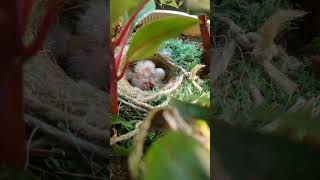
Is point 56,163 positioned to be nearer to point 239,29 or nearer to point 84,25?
point 84,25

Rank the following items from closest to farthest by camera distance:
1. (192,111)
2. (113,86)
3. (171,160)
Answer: (171,160) < (192,111) < (113,86)

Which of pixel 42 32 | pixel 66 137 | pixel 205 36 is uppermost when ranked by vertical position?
pixel 42 32

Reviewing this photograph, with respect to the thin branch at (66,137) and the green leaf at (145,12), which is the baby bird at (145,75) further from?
the thin branch at (66,137)

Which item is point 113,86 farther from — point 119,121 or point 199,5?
point 199,5

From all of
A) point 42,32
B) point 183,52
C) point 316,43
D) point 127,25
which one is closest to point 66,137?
point 42,32

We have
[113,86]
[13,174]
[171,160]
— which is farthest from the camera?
[113,86]

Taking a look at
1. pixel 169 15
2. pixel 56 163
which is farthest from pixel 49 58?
pixel 169 15

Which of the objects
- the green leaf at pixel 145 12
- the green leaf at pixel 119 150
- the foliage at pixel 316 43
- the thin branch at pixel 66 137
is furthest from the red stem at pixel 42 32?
the foliage at pixel 316 43
